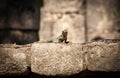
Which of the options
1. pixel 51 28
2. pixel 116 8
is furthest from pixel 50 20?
pixel 116 8

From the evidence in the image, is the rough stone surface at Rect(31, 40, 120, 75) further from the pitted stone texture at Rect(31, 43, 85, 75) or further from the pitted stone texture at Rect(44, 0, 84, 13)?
the pitted stone texture at Rect(44, 0, 84, 13)

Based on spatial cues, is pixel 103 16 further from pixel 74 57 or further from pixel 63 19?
pixel 74 57

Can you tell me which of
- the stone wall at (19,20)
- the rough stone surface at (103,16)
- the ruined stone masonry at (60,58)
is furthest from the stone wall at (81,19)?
the ruined stone masonry at (60,58)

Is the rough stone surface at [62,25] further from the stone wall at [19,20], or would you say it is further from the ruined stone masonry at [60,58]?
the ruined stone masonry at [60,58]

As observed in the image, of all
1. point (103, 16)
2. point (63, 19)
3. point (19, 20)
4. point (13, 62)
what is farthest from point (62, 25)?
point (13, 62)

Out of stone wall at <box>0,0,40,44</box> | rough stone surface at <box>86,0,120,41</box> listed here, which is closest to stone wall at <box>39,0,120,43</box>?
rough stone surface at <box>86,0,120,41</box>

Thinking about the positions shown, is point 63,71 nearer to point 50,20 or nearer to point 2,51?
point 2,51
